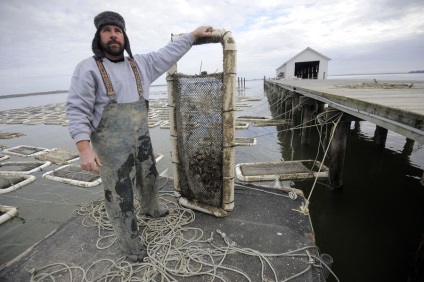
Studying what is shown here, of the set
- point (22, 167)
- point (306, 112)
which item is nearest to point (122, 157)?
point (22, 167)

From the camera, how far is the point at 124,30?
2.63m

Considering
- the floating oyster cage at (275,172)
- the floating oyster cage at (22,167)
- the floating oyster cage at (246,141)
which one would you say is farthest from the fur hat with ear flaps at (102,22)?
the floating oyster cage at (246,141)

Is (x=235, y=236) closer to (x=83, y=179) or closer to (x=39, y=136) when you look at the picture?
(x=83, y=179)

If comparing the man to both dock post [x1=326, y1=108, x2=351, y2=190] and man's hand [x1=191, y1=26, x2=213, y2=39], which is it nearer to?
man's hand [x1=191, y1=26, x2=213, y2=39]

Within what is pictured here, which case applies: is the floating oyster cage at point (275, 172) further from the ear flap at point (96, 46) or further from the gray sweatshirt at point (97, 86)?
the ear flap at point (96, 46)

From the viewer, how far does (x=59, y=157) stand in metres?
9.88

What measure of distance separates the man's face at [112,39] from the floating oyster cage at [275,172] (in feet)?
17.4

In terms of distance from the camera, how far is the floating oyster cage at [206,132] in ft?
10.7

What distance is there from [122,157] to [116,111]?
1.78 feet

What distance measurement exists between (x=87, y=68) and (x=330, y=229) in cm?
600

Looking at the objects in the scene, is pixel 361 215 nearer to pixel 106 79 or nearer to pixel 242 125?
pixel 106 79

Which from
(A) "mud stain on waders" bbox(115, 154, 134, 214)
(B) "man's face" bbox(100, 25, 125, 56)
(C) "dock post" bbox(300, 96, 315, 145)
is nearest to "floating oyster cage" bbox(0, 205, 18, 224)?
(A) "mud stain on waders" bbox(115, 154, 134, 214)

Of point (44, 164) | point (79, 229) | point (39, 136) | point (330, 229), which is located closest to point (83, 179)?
point (44, 164)

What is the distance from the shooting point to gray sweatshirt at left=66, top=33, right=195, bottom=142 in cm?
229
